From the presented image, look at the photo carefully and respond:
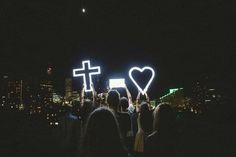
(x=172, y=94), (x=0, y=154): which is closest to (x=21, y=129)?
(x=0, y=154)

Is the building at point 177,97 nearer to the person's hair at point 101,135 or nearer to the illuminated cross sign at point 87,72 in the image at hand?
the illuminated cross sign at point 87,72

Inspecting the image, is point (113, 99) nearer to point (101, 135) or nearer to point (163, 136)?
point (163, 136)

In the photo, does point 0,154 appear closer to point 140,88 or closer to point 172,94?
point 140,88

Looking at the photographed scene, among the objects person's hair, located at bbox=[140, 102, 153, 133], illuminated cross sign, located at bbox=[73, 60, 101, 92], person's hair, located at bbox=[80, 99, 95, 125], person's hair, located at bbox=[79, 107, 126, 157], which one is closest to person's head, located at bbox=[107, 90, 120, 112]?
person's hair, located at bbox=[140, 102, 153, 133]

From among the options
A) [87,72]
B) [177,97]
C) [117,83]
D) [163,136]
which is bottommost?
[163,136]

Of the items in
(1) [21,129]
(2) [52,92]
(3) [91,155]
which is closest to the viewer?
(3) [91,155]

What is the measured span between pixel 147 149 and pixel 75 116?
794cm

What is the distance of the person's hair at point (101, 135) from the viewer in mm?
4770

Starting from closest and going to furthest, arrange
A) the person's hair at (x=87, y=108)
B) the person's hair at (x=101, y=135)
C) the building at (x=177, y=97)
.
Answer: the person's hair at (x=101, y=135) → the person's hair at (x=87, y=108) → the building at (x=177, y=97)

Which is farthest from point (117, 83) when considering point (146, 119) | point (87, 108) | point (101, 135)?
point (101, 135)

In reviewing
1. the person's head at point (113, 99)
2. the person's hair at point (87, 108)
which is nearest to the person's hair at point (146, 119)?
the person's head at point (113, 99)

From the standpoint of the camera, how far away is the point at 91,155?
4781 mm

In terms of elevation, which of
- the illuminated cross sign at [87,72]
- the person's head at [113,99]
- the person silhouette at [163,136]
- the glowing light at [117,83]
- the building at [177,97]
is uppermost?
the building at [177,97]

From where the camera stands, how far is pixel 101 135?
4.76 meters
